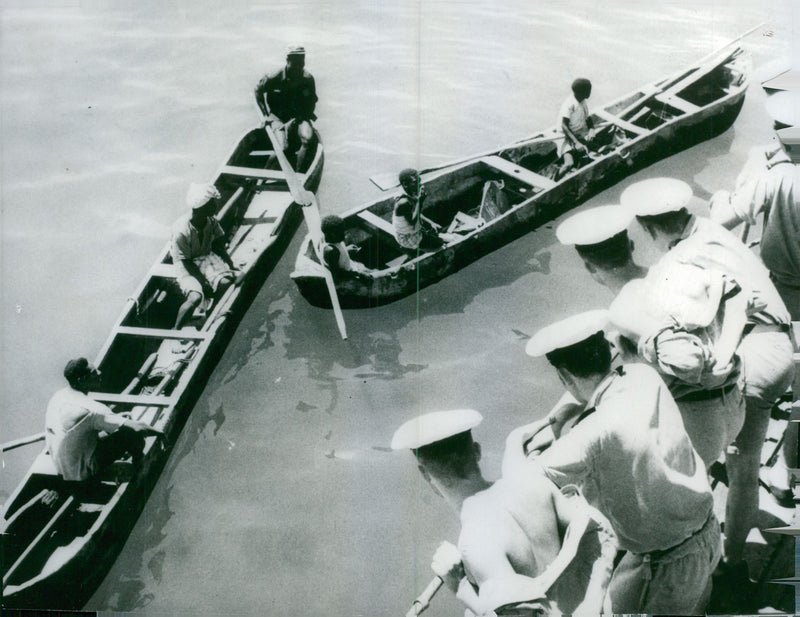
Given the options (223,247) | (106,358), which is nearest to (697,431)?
(223,247)

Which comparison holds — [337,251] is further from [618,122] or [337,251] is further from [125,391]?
[618,122]

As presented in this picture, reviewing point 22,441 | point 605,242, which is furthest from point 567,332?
point 22,441

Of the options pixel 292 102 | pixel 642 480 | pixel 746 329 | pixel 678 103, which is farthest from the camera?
pixel 292 102

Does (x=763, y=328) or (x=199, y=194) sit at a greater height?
(x=199, y=194)

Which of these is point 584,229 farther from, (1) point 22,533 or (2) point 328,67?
(1) point 22,533

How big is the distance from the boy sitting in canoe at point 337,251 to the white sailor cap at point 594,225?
90cm

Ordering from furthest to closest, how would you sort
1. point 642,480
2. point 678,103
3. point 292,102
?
point 292,102, point 678,103, point 642,480

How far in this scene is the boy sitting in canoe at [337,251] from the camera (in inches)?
149

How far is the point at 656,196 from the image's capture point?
3.79 meters

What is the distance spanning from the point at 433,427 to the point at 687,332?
3.78 feet

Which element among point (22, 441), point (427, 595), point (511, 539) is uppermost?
point (22, 441)

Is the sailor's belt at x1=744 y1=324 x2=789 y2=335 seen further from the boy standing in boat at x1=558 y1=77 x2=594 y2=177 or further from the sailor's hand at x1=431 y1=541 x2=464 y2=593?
the sailor's hand at x1=431 y1=541 x2=464 y2=593

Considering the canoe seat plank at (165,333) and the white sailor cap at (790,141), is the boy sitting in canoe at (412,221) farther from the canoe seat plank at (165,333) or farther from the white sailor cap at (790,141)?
the white sailor cap at (790,141)

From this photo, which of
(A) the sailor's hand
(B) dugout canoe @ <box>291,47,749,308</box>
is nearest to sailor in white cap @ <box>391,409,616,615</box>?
(A) the sailor's hand
